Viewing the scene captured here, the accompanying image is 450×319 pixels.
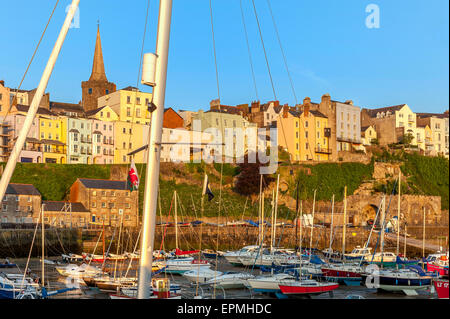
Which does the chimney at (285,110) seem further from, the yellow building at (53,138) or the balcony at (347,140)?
the yellow building at (53,138)

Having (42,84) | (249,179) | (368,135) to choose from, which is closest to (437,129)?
(368,135)

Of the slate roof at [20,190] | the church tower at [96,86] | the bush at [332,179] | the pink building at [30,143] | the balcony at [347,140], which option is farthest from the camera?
the church tower at [96,86]

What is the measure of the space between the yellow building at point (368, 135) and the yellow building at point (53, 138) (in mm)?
34402

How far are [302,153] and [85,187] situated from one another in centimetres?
2568

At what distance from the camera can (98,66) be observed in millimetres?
71500

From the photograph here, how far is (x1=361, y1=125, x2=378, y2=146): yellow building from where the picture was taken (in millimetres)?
69387

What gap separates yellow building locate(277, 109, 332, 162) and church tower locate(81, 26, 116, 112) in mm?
21392

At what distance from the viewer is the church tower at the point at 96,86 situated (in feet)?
222

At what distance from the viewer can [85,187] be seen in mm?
44062

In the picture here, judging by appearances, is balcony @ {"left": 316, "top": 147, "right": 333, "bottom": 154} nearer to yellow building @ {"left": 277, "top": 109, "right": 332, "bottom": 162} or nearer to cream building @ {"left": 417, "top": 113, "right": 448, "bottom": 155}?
yellow building @ {"left": 277, "top": 109, "right": 332, "bottom": 162}

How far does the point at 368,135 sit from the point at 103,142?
32.2m

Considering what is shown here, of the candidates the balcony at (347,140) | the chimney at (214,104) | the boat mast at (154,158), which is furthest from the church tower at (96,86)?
the boat mast at (154,158)
